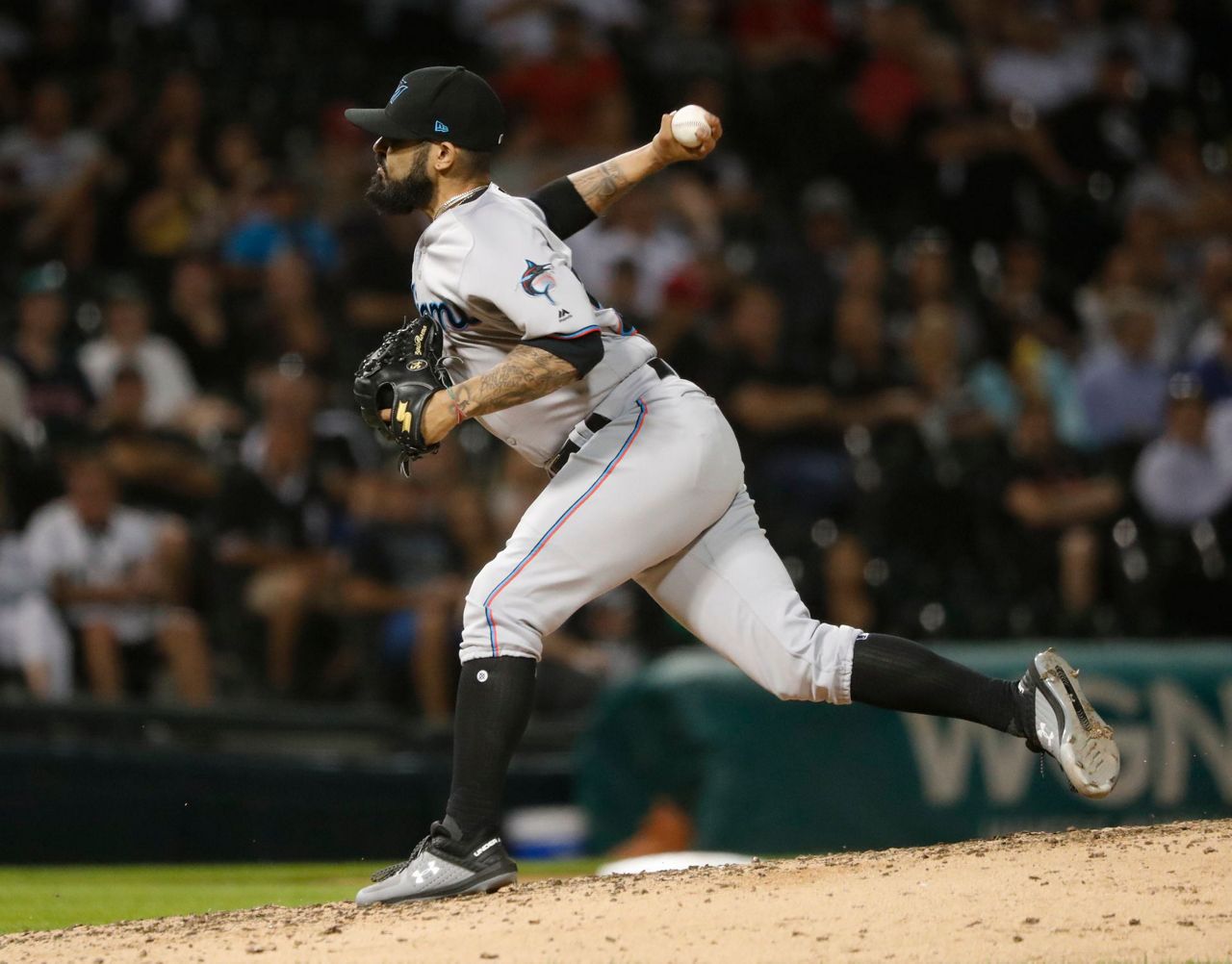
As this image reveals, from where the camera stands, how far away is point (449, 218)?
4.06 m

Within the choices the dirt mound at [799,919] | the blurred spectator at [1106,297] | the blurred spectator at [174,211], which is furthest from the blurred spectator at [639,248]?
the dirt mound at [799,919]

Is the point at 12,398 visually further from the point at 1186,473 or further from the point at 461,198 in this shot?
the point at 1186,473

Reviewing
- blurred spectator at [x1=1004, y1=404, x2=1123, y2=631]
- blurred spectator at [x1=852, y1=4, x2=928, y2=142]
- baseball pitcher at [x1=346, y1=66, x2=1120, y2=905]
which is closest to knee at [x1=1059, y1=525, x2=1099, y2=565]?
blurred spectator at [x1=1004, y1=404, x2=1123, y2=631]

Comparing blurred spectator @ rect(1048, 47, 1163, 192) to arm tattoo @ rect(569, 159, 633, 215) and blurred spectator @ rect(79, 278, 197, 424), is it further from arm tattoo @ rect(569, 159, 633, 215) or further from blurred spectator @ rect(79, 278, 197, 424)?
arm tattoo @ rect(569, 159, 633, 215)

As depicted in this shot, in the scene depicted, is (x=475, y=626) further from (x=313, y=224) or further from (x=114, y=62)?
(x=114, y=62)

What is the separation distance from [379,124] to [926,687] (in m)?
1.86

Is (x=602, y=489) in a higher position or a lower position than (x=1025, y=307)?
lower

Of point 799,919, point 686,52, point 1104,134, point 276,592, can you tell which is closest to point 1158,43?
point 1104,134

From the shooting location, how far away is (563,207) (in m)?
4.48

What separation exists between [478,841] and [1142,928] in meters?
1.45

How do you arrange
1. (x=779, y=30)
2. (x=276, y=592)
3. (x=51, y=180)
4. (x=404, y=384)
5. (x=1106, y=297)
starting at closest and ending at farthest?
(x=404, y=384), (x=276, y=592), (x=51, y=180), (x=1106, y=297), (x=779, y=30)

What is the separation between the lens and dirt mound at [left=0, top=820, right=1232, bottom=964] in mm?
3455

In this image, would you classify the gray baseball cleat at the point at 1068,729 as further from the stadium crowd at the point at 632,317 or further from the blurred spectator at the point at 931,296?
the blurred spectator at the point at 931,296

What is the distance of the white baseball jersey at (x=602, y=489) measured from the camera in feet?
13.0
